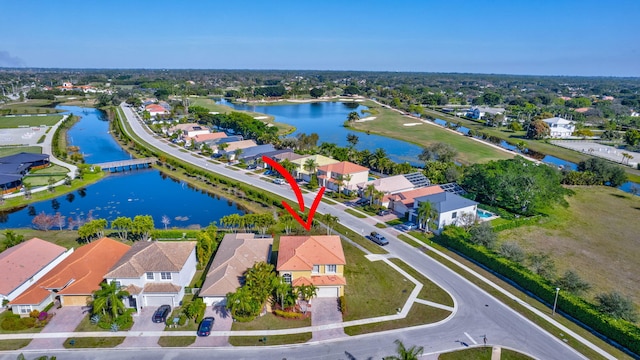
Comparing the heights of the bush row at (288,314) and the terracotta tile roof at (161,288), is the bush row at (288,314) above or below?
below

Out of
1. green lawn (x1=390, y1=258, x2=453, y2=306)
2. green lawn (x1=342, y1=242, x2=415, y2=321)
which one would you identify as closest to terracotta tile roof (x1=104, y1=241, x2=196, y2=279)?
green lawn (x1=342, y1=242, x2=415, y2=321)

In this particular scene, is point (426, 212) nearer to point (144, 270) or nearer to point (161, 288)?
point (161, 288)

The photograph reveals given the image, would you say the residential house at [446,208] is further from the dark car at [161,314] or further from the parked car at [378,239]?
the dark car at [161,314]

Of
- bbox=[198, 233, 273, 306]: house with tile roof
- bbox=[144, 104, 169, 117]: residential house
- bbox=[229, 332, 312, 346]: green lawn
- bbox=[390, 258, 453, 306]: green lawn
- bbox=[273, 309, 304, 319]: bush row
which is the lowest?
bbox=[229, 332, 312, 346]: green lawn

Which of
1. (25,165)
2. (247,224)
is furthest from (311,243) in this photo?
(25,165)

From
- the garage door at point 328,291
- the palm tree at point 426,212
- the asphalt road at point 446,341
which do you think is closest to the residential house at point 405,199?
the palm tree at point 426,212

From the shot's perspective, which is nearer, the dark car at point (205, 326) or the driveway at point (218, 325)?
the driveway at point (218, 325)

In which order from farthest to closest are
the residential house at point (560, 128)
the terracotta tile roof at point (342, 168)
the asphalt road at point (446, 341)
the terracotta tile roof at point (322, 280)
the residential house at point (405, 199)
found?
1. the residential house at point (560, 128)
2. the terracotta tile roof at point (342, 168)
3. the residential house at point (405, 199)
4. the terracotta tile roof at point (322, 280)
5. the asphalt road at point (446, 341)

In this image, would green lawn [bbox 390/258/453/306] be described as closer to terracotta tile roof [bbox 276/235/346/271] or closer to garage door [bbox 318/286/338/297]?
garage door [bbox 318/286/338/297]
